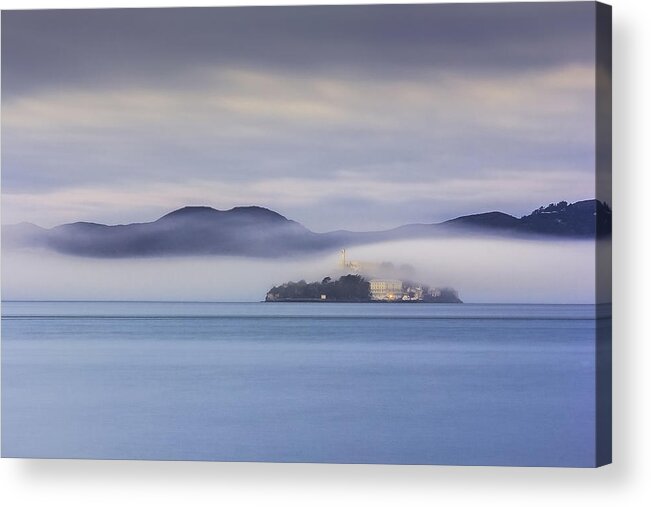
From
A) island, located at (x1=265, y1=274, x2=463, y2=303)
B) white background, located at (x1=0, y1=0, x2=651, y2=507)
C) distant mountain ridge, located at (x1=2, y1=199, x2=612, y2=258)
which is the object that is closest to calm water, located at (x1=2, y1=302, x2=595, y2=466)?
island, located at (x1=265, y1=274, x2=463, y2=303)

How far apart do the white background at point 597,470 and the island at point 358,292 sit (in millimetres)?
1000

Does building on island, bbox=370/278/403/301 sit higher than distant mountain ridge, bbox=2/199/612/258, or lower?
lower

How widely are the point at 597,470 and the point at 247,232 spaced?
2.46 meters

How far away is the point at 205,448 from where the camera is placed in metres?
7.73

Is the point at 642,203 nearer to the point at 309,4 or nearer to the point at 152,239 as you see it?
the point at 309,4

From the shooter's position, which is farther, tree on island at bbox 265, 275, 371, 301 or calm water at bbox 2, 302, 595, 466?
tree on island at bbox 265, 275, 371, 301

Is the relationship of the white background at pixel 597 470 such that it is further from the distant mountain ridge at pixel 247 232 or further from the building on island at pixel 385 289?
the building on island at pixel 385 289

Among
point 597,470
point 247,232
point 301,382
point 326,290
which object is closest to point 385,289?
point 326,290

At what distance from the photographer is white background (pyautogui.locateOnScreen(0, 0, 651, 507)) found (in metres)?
7.68

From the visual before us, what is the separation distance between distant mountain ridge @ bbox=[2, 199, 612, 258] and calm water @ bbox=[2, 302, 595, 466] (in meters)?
0.34

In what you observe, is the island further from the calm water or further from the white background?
the white background

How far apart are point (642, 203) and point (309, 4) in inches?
88.6

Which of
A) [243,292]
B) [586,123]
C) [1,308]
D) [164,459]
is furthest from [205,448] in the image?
[586,123]

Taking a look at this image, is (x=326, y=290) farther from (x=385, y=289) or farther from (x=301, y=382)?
(x=301, y=382)
